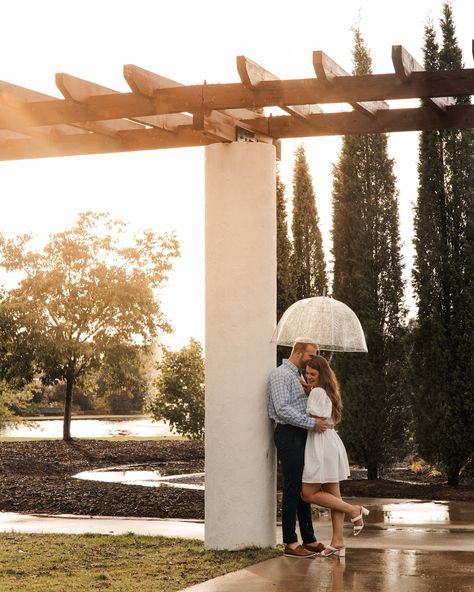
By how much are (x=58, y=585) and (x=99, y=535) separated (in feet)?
8.96

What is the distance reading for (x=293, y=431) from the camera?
8.41 metres

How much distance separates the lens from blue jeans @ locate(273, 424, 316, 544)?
827 centimetres

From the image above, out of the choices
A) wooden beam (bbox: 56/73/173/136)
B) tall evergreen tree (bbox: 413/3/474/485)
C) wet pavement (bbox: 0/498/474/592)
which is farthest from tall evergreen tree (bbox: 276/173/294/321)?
wooden beam (bbox: 56/73/173/136)

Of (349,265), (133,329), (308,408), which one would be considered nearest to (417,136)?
(349,265)

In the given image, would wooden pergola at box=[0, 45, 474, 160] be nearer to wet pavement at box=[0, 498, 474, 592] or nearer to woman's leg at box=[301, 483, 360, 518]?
woman's leg at box=[301, 483, 360, 518]

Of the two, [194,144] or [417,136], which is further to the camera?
[417,136]

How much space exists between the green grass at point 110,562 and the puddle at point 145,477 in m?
5.18

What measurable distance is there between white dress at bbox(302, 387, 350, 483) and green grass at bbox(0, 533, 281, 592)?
0.78 m

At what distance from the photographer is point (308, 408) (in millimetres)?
8172

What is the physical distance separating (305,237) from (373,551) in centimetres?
1167

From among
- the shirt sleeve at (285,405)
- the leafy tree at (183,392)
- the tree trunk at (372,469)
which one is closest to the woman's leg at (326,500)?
the shirt sleeve at (285,405)

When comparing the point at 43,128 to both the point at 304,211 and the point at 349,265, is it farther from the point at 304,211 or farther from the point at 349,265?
the point at 304,211

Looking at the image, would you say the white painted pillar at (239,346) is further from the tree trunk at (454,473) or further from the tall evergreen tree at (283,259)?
the tall evergreen tree at (283,259)

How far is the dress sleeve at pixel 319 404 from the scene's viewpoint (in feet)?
26.7
